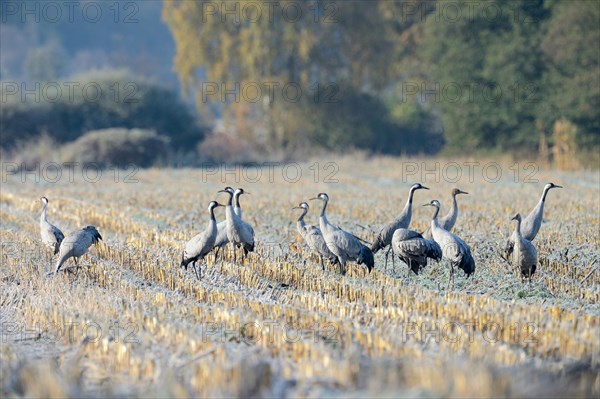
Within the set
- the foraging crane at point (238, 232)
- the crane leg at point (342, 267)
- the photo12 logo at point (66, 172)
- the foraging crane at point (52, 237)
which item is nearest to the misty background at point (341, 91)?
the photo12 logo at point (66, 172)

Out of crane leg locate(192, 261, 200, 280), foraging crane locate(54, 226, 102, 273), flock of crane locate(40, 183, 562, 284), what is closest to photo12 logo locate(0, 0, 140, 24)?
flock of crane locate(40, 183, 562, 284)

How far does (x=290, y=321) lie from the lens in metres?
8.23

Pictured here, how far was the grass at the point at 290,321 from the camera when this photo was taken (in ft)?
20.5

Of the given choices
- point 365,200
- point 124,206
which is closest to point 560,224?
point 365,200

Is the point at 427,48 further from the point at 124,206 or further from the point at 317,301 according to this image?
the point at 317,301

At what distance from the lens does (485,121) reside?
35.4 metres

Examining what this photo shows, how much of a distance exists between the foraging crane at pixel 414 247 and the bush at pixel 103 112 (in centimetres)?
2975

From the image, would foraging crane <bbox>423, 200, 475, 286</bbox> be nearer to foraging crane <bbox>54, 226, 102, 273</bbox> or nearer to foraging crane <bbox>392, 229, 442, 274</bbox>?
foraging crane <bbox>392, 229, 442, 274</bbox>

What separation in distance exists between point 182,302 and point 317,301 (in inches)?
56.0

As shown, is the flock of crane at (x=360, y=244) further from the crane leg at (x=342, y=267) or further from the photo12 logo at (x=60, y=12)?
the photo12 logo at (x=60, y=12)

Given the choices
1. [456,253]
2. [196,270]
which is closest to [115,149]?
[196,270]

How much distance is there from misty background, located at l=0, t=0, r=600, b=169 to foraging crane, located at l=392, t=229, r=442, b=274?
834 inches

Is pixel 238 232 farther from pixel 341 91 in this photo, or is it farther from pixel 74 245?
pixel 341 91

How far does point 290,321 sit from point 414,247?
2897 millimetres
